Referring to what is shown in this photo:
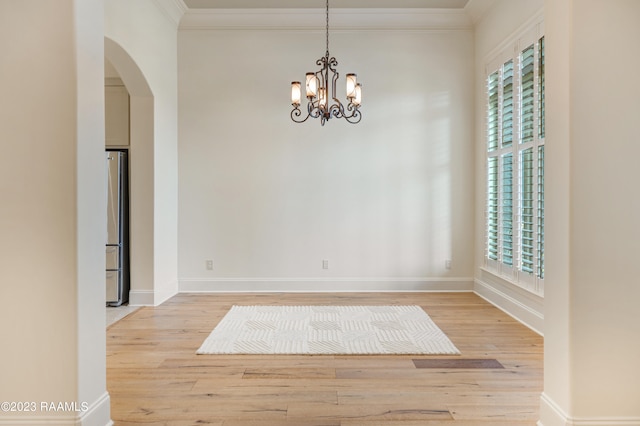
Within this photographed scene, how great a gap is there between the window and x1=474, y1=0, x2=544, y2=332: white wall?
13 cm

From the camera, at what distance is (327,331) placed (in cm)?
379

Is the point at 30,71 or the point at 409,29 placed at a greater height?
the point at 409,29

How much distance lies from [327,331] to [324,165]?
234 cm

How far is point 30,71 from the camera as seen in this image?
1.93 meters

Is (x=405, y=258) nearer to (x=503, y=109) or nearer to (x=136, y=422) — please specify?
(x=503, y=109)

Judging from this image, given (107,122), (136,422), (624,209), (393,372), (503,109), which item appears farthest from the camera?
(107,122)

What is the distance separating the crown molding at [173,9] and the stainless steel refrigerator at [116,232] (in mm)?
1721

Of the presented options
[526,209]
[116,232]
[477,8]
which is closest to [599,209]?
[526,209]

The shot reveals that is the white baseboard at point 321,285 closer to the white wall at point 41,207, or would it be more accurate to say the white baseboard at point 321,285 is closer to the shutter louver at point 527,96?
the shutter louver at point 527,96

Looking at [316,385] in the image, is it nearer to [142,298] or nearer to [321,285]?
[321,285]

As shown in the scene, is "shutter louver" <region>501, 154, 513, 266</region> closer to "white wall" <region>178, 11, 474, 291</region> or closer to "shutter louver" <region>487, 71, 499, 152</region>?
"shutter louver" <region>487, 71, 499, 152</region>

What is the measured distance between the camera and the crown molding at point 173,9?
476 centimetres

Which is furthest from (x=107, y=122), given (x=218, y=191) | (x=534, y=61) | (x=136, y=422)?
(x=534, y=61)

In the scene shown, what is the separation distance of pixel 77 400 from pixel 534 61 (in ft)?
13.9
